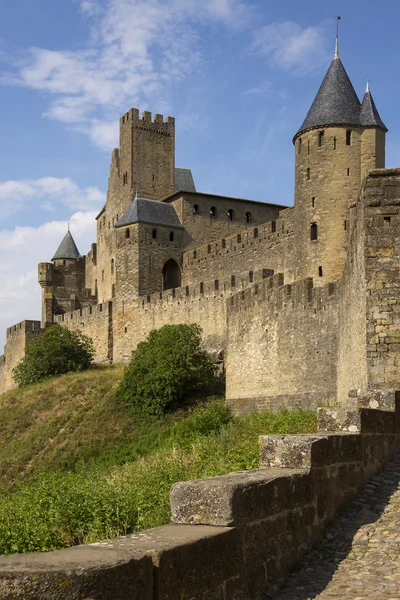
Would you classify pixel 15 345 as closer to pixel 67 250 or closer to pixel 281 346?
pixel 67 250

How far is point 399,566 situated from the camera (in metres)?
5.52

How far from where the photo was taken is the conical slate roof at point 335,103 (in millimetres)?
33781

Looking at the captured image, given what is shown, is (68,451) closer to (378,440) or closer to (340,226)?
(340,226)

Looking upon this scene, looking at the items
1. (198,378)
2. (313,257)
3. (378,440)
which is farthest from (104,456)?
(378,440)

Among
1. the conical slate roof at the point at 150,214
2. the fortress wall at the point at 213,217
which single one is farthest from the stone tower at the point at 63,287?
the fortress wall at the point at 213,217

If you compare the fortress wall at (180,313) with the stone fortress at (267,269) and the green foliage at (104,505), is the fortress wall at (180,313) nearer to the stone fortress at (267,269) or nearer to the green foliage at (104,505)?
the stone fortress at (267,269)

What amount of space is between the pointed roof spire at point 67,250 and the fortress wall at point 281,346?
132 feet

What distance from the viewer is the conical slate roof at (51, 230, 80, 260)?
6919cm

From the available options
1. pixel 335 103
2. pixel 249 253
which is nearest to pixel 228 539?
pixel 335 103

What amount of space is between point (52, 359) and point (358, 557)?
38767 mm

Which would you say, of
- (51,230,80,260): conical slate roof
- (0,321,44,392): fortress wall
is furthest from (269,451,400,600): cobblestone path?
(51,230,80,260): conical slate roof

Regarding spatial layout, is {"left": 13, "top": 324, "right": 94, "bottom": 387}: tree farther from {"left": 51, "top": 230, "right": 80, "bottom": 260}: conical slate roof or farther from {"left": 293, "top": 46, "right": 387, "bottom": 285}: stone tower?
{"left": 51, "top": 230, "right": 80, "bottom": 260}: conical slate roof

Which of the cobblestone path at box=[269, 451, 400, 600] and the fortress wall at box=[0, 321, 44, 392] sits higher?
the fortress wall at box=[0, 321, 44, 392]

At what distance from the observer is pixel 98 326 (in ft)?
157
